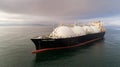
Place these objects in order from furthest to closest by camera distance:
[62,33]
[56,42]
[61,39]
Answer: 1. [62,33]
2. [61,39]
3. [56,42]

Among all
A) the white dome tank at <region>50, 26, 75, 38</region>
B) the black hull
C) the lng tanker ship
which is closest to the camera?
the black hull

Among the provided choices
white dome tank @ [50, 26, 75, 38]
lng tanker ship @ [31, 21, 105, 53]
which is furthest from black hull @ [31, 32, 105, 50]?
white dome tank @ [50, 26, 75, 38]

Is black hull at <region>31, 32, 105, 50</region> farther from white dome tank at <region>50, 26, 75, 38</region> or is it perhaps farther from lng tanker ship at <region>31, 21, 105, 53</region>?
white dome tank at <region>50, 26, 75, 38</region>

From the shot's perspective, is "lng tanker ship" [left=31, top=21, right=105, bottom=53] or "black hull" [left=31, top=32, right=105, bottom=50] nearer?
"black hull" [left=31, top=32, right=105, bottom=50]

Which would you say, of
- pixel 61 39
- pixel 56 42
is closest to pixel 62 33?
pixel 61 39

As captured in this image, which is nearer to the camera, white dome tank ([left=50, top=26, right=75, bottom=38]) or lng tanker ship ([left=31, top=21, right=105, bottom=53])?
lng tanker ship ([left=31, top=21, right=105, bottom=53])

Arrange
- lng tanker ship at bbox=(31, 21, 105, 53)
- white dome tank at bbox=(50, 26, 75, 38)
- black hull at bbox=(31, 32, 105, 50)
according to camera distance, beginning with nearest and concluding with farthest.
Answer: black hull at bbox=(31, 32, 105, 50) < lng tanker ship at bbox=(31, 21, 105, 53) < white dome tank at bbox=(50, 26, 75, 38)

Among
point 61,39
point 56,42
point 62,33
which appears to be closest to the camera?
point 56,42

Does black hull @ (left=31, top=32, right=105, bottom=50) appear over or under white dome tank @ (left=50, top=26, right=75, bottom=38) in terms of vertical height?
under

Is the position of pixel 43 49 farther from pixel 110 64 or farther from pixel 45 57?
pixel 110 64

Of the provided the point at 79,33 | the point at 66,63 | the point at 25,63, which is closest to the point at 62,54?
the point at 66,63

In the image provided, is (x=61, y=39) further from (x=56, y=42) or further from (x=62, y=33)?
(x=62, y=33)

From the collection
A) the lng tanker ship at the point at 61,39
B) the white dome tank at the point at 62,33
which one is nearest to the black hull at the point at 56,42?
the lng tanker ship at the point at 61,39
